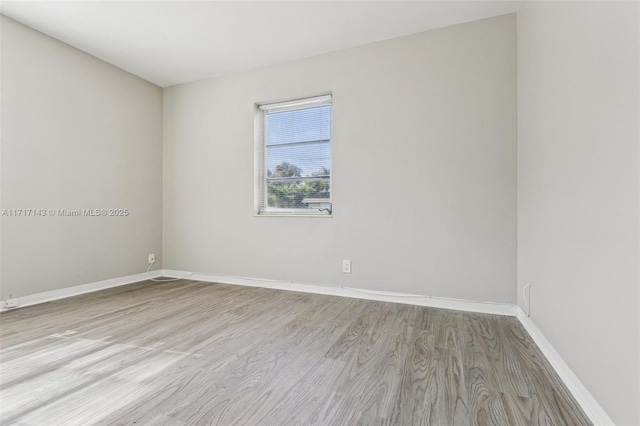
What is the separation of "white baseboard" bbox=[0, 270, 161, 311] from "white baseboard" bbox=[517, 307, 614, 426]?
4.00m

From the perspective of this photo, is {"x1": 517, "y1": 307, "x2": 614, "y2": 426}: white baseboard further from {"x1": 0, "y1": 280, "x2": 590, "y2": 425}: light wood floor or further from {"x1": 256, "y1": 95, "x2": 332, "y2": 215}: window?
{"x1": 256, "y1": 95, "x2": 332, "y2": 215}: window

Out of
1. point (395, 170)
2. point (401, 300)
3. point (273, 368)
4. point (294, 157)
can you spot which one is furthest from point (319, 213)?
point (273, 368)

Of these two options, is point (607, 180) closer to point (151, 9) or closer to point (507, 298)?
point (507, 298)

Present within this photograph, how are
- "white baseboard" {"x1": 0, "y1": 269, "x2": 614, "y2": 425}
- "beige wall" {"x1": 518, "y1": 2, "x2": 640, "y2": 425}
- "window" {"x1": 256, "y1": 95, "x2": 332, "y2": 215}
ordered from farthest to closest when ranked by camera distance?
"window" {"x1": 256, "y1": 95, "x2": 332, "y2": 215} → "white baseboard" {"x1": 0, "y1": 269, "x2": 614, "y2": 425} → "beige wall" {"x1": 518, "y1": 2, "x2": 640, "y2": 425}

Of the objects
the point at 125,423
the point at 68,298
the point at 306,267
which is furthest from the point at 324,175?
the point at 68,298

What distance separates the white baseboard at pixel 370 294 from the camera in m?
2.43

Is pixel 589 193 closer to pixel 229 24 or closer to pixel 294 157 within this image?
pixel 294 157

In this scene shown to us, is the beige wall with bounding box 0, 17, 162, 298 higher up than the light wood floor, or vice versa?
the beige wall with bounding box 0, 17, 162, 298

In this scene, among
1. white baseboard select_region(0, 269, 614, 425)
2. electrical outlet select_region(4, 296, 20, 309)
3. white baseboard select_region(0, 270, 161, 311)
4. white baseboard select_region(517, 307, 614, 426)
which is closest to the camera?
white baseboard select_region(517, 307, 614, 426)

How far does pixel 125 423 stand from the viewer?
1117 millimetres

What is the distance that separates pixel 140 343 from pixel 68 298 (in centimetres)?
168

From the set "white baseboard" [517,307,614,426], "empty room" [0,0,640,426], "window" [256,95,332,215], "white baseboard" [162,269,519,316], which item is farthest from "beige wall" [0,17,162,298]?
"white baseboard" [517,307,614,426]

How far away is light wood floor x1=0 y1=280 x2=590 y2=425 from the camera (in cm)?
118

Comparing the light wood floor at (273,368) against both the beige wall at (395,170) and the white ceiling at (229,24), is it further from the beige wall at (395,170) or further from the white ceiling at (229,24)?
the white ceiling at (229,24)
